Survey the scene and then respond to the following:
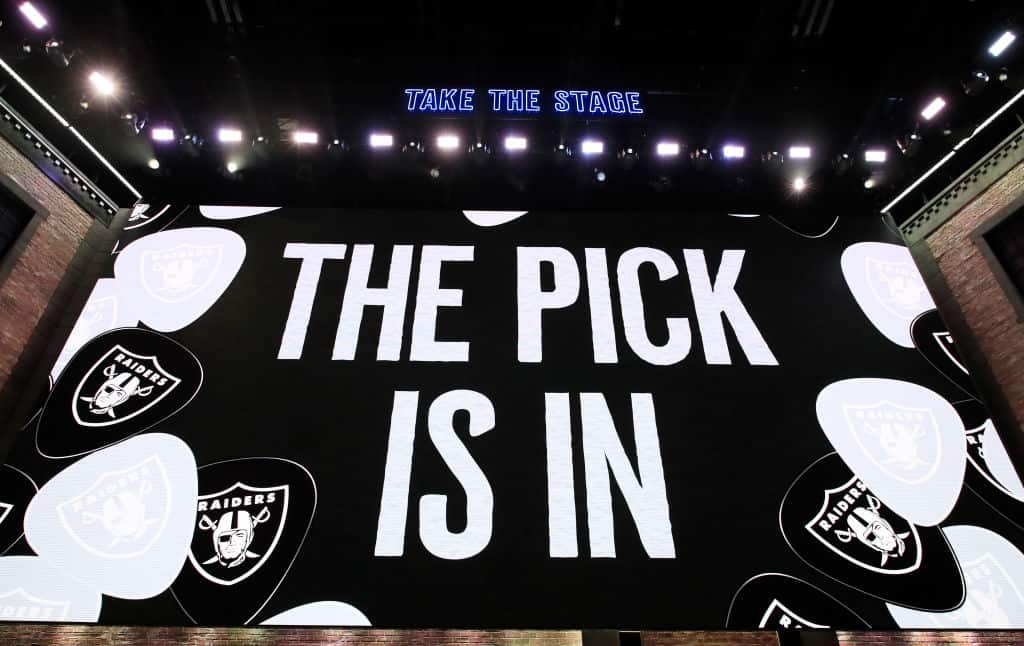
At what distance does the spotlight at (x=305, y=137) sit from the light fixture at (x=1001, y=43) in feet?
18.7

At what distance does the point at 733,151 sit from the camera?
5824 mm

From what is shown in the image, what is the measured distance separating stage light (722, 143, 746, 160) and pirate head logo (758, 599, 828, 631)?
153 inches

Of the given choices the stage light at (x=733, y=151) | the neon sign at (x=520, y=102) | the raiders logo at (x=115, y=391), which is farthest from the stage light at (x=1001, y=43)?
the raiders logo at (x=115, y=391)

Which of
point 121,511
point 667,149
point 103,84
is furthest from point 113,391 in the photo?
point 667,149

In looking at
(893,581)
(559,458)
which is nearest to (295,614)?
(559,458)

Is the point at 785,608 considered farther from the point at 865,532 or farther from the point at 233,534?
the point at 233,534

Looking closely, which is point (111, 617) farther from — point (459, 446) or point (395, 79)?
point (395, 79)

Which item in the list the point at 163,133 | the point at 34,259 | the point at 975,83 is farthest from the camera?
the point at 163,133

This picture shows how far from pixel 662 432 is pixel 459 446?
4.96ft

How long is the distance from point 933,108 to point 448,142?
426cm

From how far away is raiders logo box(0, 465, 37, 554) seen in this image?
13.2ft

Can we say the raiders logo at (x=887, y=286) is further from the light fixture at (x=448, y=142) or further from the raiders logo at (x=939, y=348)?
the light fixture at (x=448, y=142)

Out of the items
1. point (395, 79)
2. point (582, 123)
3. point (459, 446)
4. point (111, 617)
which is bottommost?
point (111, 617)

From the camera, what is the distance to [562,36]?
217 inches
